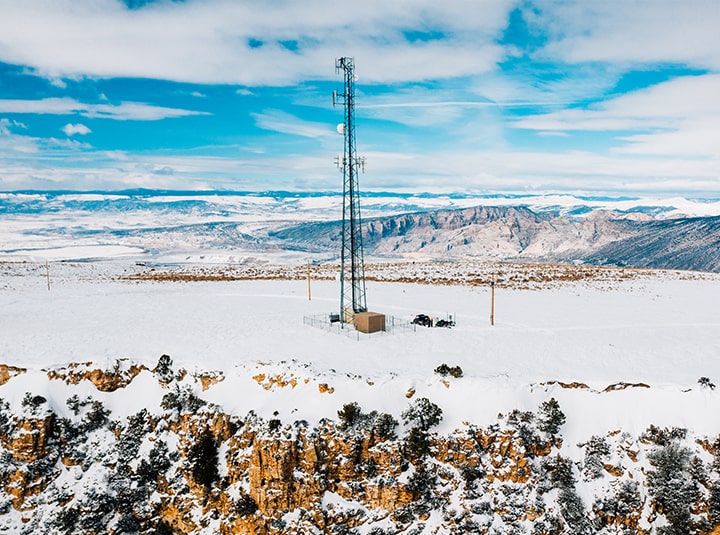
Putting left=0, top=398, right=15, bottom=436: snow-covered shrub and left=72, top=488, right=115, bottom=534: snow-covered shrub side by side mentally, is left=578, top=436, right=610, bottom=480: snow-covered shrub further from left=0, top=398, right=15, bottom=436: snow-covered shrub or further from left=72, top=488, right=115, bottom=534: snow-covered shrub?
left=0, top=398, right=15, bottom=436: snow-covered shrub

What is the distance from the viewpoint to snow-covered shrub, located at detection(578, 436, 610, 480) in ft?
64.7

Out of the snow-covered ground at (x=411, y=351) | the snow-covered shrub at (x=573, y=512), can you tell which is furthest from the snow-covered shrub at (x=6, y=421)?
the snow-covered shrub at (x=573, y=512)

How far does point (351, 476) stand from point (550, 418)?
8799 millimetres

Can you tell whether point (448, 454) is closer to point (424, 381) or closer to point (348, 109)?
point (424, 381)

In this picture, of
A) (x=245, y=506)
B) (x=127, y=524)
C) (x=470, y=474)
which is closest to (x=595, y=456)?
(x=470, y=474)

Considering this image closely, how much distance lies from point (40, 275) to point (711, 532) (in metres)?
78.0

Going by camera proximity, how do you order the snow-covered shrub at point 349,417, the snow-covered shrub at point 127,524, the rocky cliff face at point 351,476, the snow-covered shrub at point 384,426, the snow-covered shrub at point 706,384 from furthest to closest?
the snow-covered shrub at point 706,384, the snow-covered shrub at point 349,417, the snow-covered shrub at point 384,426, the snow-covered shrub at point 127,524, the rocky cliff face at point 351,476

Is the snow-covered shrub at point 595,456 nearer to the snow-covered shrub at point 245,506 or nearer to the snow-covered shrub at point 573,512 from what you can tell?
the snow-covered shrub at point 573,512

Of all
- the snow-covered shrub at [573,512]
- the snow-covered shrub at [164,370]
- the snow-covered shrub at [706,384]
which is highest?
the snow-covered shrub at [706,384]

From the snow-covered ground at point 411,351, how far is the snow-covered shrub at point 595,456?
0.51 metres

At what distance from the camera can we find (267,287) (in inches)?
2255

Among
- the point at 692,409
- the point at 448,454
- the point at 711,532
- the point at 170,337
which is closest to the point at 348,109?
the point at 170,337

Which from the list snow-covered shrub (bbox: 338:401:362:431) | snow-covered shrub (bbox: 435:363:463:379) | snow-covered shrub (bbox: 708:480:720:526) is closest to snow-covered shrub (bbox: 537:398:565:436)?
snow-covered shrub (bbox: 435:363:463:379)

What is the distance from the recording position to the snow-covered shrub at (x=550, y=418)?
20.9 m
